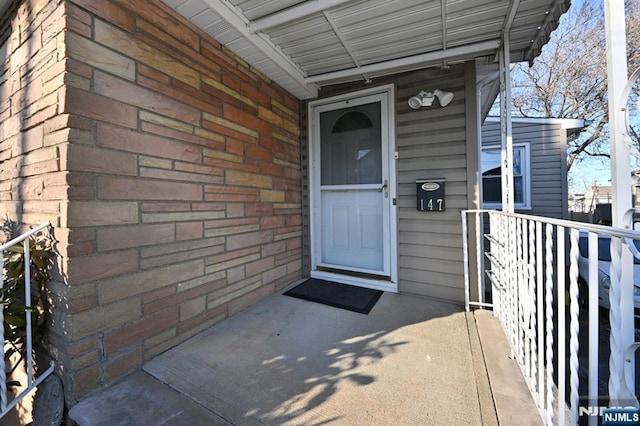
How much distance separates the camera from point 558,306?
110cm

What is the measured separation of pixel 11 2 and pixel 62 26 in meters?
1.01

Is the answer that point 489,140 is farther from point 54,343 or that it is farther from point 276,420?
point 54,343

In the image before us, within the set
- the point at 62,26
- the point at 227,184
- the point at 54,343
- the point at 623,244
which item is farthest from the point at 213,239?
the point at 623,244

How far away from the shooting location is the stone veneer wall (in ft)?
5.02

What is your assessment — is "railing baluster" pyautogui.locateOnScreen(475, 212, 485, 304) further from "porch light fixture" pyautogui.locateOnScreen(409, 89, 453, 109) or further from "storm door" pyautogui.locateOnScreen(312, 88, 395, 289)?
"porch light fixture" pyautogui.locateOnScreen(409, 89, 453, 109)

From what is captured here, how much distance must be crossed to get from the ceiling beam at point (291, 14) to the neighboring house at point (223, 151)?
0.08 ft

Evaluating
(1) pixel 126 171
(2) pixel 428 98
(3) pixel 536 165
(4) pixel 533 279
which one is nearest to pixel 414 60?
(2) pixel 428 98

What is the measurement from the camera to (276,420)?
1.37 m

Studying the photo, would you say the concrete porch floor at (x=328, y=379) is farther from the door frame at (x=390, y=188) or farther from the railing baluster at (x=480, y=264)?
the door frame at (x=390, y=188)

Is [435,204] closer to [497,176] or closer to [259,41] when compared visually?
[259,41]

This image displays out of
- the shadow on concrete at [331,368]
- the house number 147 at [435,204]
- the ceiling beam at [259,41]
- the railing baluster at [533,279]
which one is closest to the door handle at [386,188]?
the house number 147 at [435,204]

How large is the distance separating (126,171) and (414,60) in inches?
107

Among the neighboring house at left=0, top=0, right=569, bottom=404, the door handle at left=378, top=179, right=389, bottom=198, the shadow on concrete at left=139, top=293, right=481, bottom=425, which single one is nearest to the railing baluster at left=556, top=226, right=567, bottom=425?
the shadow on concrete at left=139, top=293, right=481, bottom=425

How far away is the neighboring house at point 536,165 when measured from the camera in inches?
220
